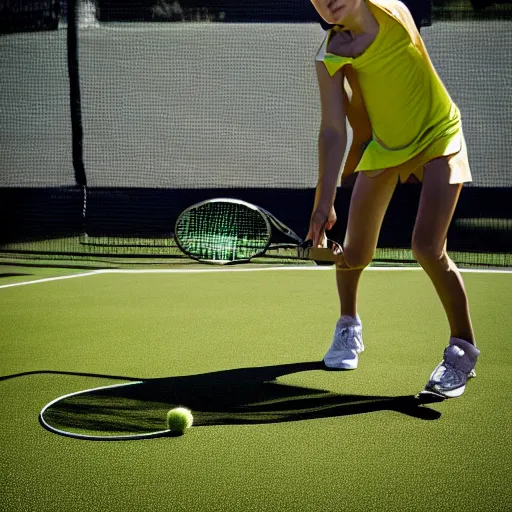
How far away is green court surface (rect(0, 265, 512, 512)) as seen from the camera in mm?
2195

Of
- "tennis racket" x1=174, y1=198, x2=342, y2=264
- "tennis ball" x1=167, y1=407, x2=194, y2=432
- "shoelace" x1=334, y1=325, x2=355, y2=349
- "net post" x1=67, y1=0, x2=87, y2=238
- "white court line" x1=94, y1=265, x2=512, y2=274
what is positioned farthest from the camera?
"net post" x1=67, y1=0, x2=87, y2=238

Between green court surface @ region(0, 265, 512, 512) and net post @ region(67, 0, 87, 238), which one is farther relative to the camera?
net post @ region(67, 0, 87, 238)

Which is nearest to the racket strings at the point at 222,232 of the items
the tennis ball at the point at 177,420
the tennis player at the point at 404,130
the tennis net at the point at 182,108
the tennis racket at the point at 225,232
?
the tennis racket at the point at 225,232

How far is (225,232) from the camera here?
11.9ft

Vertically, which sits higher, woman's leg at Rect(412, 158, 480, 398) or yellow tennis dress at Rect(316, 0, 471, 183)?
yellow tennis dress at Rect(316, 0, 471, 183)

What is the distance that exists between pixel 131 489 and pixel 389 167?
1.57 m

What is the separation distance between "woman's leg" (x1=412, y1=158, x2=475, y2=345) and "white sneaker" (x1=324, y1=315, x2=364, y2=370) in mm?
554

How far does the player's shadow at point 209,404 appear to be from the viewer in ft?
9.18

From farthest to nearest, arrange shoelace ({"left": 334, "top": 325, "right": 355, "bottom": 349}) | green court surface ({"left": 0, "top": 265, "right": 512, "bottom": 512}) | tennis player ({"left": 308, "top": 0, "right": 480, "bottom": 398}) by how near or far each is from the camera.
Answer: shoelace ({"left": 334, "top": 325, "right": 355, "bottom": 349})
tennis player ({"left": 308, "top": 0, "right": 480, "bottom": 398})
green court surface ({"left": 0, "top": 265, "right": 512, "bottom": 512})

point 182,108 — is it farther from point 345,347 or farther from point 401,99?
point 401,99

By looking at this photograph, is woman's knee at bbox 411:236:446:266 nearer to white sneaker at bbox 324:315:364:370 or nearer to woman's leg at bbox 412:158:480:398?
woman's leg at bbox 412:158:480:398

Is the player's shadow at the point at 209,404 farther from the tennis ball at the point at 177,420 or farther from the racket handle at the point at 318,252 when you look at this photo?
the racket handle at the point at 318,252

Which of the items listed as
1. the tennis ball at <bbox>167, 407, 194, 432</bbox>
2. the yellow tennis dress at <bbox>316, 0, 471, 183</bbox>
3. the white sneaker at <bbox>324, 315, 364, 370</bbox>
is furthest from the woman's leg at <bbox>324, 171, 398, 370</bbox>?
the tennis ball at <bbox>167, 407, 194, 432</bbox>

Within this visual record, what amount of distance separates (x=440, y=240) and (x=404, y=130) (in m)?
0.43
